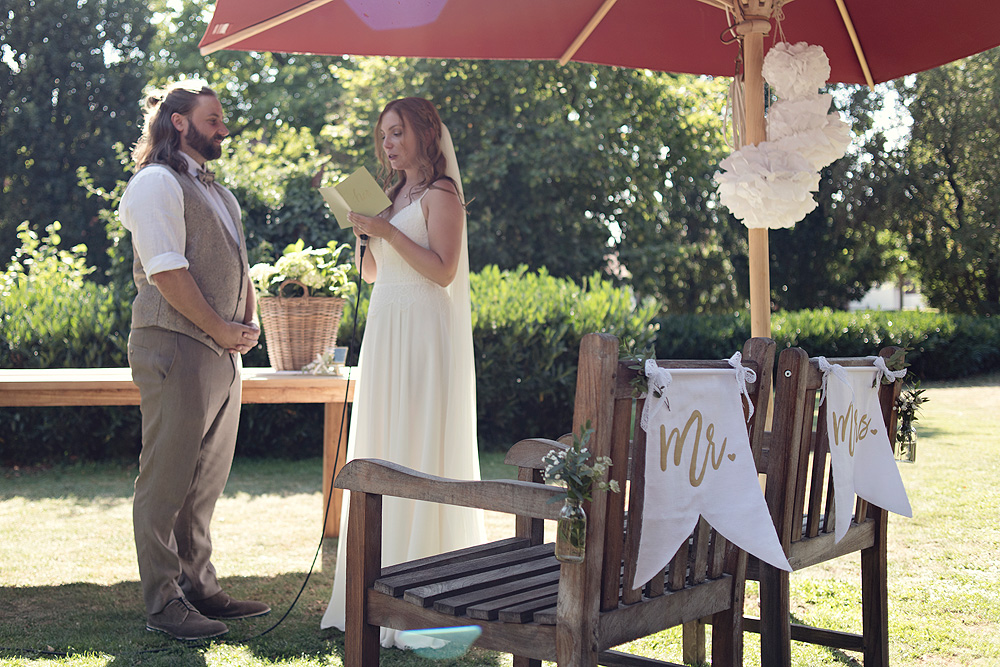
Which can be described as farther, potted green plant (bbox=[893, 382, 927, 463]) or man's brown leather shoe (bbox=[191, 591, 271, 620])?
man's brown leather shoe (bbox=[191, 591, 271, 620])

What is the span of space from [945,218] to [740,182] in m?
20.3

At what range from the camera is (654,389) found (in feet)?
6.18

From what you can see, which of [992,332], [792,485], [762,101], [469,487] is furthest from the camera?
[992,332]

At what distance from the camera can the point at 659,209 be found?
58.1 ft

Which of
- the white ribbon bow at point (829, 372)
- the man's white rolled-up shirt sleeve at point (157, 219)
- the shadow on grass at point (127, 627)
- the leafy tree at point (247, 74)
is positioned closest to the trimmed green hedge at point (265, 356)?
the shadow on grass at point (127, 627)

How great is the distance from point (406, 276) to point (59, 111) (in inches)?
780

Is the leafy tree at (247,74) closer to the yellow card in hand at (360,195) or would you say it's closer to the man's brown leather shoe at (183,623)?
the yellow card in hand at (360,195)

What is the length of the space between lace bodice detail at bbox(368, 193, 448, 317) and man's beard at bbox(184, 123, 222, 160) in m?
0.77

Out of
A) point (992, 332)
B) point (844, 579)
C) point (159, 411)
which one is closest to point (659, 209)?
point (992, 332)

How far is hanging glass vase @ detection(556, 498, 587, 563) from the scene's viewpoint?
67.1 inches

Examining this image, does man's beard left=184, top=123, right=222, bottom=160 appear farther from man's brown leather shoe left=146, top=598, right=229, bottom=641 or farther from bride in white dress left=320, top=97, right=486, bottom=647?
man's brown leather shoe left=146, top=598, right=229, bottom=641

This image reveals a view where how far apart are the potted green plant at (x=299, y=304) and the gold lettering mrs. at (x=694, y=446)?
106 inches

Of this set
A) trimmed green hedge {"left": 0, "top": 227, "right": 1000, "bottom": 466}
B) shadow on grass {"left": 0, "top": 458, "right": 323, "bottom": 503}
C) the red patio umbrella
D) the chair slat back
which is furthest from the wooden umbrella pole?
trimmed green hedge {"left": 0, "top": 227, "right": 1000, "bottom": 466}

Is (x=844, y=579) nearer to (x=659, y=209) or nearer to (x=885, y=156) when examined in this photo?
(x=659, y=209)
